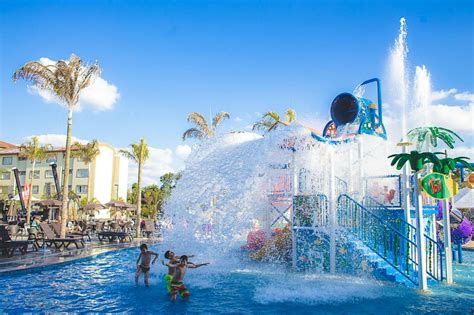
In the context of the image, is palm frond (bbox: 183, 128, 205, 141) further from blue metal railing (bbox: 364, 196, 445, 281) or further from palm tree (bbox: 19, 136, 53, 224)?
palm tree (bbox: 19, 136, 53, 224)

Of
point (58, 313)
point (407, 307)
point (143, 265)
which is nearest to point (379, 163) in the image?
point (407, 307)

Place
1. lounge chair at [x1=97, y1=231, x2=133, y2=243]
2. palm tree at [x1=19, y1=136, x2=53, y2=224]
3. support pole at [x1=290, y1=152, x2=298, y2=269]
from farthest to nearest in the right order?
1. palm tree at [x1=19, y1=136, x2=53, y2=224]
2. lounge chair at [x1=97, y1=231, x2=133, y2=243]
3. support pole at [x1=290, y1=152, x2=298, y2=269]

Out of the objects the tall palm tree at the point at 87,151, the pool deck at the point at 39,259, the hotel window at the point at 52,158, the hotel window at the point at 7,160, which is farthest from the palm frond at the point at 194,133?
the hotel window at the point at 7,160

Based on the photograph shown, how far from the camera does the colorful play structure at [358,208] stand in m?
10.1

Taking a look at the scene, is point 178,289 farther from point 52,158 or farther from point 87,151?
point 52,158

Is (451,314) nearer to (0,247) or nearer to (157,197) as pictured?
(0,247)

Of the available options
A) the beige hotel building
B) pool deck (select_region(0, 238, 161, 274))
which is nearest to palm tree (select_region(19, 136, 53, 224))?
the beige hotel building

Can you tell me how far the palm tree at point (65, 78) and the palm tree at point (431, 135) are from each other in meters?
14.6

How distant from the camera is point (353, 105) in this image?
→ 11.4m

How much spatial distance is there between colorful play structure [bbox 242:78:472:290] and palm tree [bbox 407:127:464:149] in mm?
78

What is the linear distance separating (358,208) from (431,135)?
376cm

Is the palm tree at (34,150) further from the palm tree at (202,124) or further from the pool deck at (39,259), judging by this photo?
the pool deck at (39,259)

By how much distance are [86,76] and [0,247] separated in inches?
343

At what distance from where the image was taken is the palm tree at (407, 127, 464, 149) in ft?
40.2
